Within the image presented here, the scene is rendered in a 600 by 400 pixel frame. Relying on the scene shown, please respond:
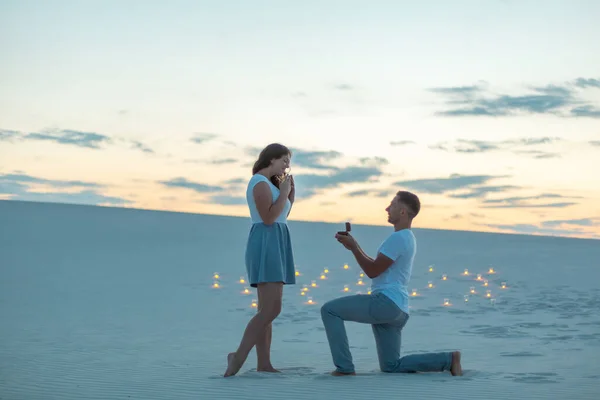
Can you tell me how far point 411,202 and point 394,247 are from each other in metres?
0.41

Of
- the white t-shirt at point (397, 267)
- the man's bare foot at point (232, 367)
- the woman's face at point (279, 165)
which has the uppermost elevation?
the woman's face at point (279, 165)

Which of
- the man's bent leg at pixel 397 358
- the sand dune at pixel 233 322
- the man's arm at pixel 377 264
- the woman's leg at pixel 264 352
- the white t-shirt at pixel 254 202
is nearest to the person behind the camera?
the sand dune at pixel 233 322

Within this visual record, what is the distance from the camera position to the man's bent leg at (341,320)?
6.91m

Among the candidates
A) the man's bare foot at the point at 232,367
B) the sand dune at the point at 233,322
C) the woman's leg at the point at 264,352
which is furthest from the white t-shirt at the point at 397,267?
the man's bare foot at the point at 232,367

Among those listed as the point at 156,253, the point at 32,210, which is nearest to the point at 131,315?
the point at 156,253

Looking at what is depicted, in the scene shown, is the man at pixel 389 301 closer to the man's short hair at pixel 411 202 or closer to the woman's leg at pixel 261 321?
the man's short hair at pixel 411 202

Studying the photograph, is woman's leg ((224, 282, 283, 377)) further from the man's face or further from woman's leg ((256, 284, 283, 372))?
the man's face

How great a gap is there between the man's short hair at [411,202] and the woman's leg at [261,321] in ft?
4.04

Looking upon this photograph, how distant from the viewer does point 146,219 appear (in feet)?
106

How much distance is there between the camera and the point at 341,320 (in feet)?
22.8

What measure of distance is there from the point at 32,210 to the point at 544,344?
24.5m

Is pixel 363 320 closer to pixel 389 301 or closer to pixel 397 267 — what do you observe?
pixel 389 301

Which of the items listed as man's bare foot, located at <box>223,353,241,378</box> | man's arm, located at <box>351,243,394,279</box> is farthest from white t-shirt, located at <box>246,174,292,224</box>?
man's bare foot, located at <box>223,353,241,378</box>

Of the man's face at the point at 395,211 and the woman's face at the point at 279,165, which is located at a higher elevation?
the woman's face at the point at 279,165
